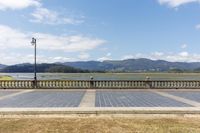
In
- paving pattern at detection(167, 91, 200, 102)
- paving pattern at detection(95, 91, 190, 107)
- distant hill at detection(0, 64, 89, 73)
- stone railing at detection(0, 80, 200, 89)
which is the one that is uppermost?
distant hill at detection(0, 64, 89, 73)

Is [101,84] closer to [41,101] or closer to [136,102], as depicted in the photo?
→ [41,101]

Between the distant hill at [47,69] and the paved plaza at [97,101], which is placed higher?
the distant hill at [47,69]

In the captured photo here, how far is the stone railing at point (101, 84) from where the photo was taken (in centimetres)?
2422

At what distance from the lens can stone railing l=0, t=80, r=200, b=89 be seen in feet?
79.5

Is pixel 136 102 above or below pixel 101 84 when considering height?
below

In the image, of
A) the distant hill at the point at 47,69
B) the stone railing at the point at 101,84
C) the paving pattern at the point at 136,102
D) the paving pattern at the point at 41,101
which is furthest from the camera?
the distant hill at the point at 47,69

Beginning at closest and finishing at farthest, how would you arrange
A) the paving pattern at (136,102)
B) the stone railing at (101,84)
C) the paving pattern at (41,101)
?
1. the paving pattern at (136,102)
2. the paving pattern at (41,101)
3. the stone railing at (101,84)

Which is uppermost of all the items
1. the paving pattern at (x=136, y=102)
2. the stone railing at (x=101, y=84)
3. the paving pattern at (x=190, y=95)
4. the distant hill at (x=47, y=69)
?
the distant hill at (x=47, y=69)

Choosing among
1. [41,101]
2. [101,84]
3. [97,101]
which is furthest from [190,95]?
[41,101]

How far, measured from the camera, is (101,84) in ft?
81.4

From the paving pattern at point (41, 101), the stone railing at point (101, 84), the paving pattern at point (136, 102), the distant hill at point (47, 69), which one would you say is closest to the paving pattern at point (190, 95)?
the paving pattern at point (136, 102)

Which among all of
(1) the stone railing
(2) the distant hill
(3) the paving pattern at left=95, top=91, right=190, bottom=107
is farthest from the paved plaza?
(2) the distant hill

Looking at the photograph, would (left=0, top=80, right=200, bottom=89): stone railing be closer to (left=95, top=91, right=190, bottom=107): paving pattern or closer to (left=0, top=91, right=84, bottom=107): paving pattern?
(left=0, top=91, right=84, bottom=107): paving pattern

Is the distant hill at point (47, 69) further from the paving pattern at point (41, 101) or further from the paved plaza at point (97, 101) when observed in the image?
the paving pattern at point (41, 101)
